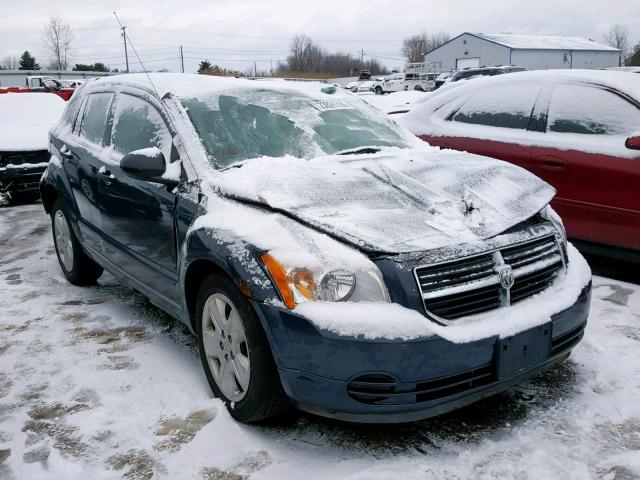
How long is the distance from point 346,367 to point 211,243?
2.79ft

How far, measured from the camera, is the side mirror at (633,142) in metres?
4.20

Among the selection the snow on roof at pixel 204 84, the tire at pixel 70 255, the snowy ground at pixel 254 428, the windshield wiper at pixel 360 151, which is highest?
the snow on roof at pixel 204 84

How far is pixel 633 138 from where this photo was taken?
4.23 m

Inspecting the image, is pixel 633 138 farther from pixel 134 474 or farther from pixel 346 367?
pixel 134 474

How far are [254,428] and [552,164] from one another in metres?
3.16

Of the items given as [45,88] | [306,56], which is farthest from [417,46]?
[45,88]

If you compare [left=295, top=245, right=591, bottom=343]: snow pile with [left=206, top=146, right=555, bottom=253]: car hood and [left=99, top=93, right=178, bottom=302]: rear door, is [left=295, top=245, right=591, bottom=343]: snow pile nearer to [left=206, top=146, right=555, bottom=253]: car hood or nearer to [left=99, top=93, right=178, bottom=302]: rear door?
[left=206, top=146, right=555, bottom=253]: car hood

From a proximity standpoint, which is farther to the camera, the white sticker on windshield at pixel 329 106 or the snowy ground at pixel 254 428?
the white sticker on windshield at pixel 329 106

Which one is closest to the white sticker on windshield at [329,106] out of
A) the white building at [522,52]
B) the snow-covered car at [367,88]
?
the snow-covered car at [367,88]

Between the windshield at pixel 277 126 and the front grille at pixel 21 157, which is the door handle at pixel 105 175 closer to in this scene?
the windshield at pixel 277 126

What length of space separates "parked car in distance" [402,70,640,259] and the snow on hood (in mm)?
5542

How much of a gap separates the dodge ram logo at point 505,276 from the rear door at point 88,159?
271 centimetres

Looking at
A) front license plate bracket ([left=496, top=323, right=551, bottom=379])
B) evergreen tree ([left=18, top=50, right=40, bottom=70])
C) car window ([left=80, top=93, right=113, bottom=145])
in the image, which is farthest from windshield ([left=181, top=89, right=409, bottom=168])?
evergreen tree ([left=18, top=50, right=40, bottom=70])

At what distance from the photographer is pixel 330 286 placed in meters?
2.39
